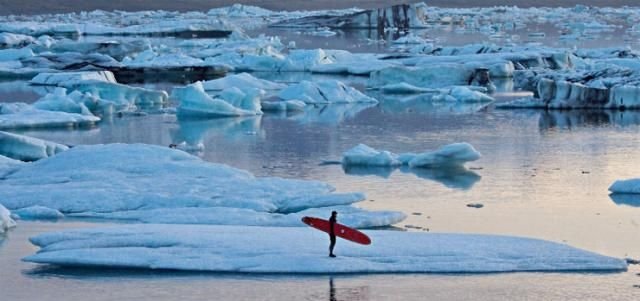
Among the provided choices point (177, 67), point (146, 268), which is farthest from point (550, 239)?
point (177, 67)

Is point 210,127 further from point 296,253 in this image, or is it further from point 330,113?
point 296,253

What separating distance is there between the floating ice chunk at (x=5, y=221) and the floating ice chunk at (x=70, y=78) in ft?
30.4

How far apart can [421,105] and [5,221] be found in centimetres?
968

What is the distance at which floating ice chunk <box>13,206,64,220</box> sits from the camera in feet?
27.2

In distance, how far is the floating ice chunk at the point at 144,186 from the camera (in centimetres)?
861

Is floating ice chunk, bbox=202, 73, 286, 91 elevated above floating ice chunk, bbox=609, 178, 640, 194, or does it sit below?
above

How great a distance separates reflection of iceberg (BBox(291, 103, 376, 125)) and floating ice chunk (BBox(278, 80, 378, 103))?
20 cm

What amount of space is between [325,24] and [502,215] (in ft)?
106

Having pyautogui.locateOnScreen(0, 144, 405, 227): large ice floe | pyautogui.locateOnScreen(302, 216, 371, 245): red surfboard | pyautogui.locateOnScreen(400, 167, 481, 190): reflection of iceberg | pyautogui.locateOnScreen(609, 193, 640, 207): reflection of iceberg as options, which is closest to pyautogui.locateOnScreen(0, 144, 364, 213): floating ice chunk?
pyautogui.locateOnScreen(0, 144, 405, 227): large ice floe

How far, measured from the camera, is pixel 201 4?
193ft

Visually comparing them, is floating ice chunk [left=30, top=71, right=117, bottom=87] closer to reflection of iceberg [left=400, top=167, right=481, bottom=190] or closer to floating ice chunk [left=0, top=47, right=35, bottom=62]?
floating ice chunk [left=0, top=47, right=35, bottom=62]

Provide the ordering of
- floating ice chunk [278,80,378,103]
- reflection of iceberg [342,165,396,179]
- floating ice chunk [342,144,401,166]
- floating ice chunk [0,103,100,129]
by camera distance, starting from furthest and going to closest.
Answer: floating ice chunk [278,80,378,103] → floating ice chunk [0,103,100,129] → floating ice chunk [342,144,401,166] → reflection of iceberg [342,165,396,179]

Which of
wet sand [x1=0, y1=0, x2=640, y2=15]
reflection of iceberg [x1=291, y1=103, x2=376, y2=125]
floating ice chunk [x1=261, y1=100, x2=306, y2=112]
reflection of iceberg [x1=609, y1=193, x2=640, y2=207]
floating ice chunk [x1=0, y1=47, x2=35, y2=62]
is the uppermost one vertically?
→ wet sand [x1=0, y1=0, x2=640, y2=15]

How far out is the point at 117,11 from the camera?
55188 mm
